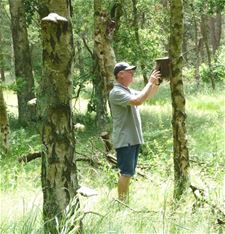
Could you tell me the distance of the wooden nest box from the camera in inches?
257

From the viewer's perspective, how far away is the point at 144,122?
679 inches

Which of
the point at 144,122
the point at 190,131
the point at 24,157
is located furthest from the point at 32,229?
the point at 144,122

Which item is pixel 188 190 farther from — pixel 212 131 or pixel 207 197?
pixel 212 131

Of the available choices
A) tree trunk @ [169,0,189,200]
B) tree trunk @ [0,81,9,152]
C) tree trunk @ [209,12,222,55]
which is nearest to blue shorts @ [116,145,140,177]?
tree trunk @ [169,0,189,200]

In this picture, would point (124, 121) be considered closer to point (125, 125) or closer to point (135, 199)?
point (125, 125)

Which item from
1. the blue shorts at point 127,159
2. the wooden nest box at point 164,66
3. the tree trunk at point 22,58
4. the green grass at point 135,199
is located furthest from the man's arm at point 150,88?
the tree trunk at point 22,58

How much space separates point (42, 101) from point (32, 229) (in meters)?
0.95

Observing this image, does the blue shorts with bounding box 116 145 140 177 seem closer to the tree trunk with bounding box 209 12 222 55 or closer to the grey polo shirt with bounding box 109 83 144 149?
the grey polo shirt with bounding box 109 83 144 149

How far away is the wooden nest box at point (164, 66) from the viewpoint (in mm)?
6538

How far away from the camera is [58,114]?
11.7ft

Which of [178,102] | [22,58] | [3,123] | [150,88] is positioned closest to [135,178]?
[178,102]

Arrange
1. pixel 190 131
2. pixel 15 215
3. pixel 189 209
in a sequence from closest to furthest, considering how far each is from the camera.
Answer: pixel 15 215 < pixel 189 209 < pixel 190 131

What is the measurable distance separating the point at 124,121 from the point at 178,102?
29.0 inches

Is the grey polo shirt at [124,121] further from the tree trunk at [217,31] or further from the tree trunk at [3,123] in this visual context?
the tree trunk at [217,31]
